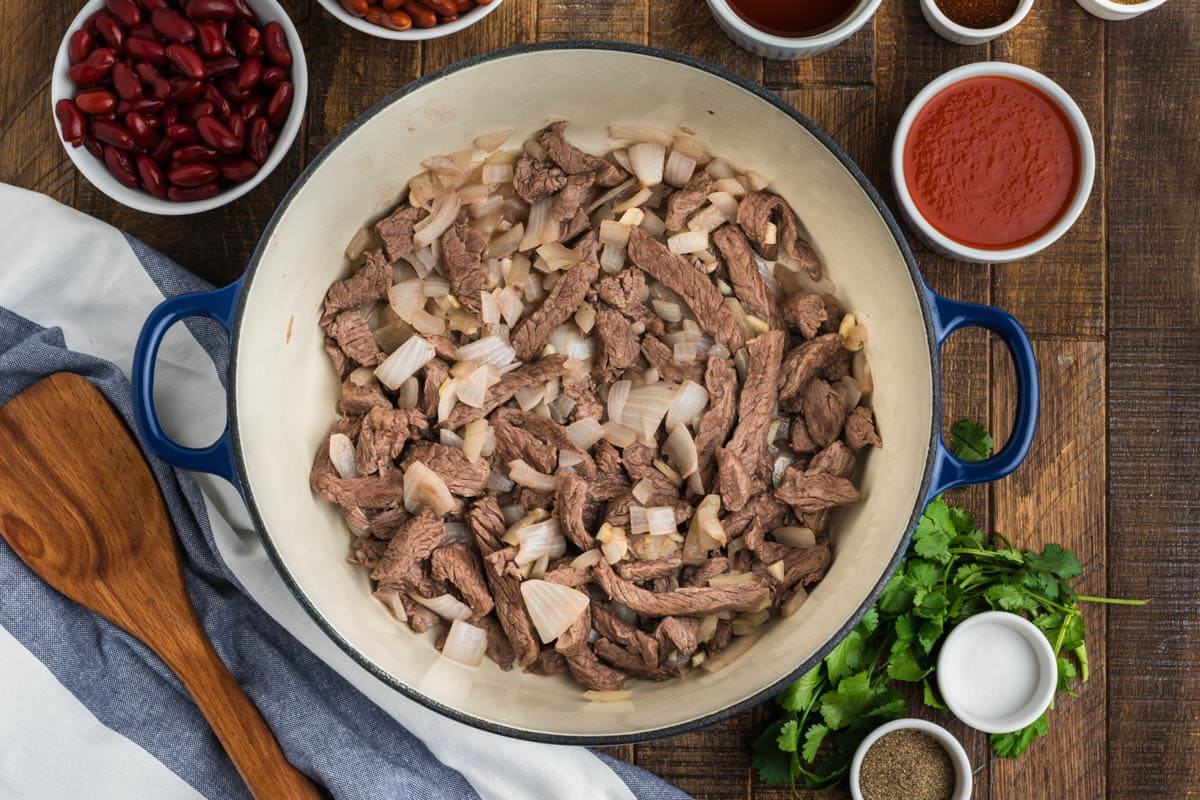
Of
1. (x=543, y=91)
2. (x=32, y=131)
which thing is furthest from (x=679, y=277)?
→ (x=32, y=131)

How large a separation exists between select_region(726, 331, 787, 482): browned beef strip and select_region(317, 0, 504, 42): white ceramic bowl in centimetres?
89

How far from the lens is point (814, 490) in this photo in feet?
6.84

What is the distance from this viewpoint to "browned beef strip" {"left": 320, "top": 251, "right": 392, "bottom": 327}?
2146mm

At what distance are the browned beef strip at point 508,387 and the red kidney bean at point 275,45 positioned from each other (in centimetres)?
80

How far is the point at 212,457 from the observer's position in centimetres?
188

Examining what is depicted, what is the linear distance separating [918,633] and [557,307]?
3.41ft

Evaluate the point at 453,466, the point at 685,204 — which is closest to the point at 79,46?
the point at 453,466

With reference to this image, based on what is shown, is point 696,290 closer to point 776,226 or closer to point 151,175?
point 776,226

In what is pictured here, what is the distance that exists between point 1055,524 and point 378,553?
150 centimetres

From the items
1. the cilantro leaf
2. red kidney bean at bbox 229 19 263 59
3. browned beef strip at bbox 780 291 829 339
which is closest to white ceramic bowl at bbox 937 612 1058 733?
the cilantro leaf

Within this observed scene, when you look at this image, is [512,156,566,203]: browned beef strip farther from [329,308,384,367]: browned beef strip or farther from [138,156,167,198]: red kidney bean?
[138,156,167,198]: red kidney bean

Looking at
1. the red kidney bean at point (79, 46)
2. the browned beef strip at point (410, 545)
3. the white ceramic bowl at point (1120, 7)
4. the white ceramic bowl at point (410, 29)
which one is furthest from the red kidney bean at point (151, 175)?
the white ceramic bowl at point (1120, 7)

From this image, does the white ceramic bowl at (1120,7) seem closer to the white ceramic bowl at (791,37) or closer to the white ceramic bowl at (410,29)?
the white ceramic bowl at (791,37)

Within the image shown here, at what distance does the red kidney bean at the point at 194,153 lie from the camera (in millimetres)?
2107
